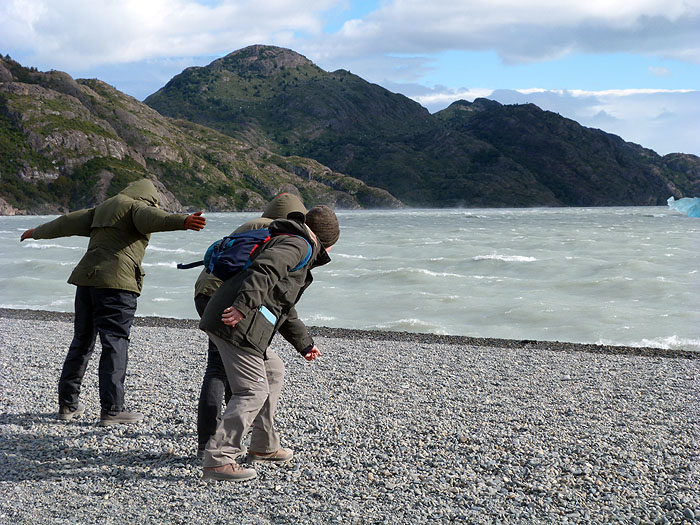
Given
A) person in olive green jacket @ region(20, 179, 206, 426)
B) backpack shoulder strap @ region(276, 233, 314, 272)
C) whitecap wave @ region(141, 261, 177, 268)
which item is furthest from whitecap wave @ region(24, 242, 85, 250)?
backpack shoulder strap @ region(276, 233, 314, 272)

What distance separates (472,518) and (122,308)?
3.06 meters

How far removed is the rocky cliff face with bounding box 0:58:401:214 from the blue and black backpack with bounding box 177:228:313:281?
128m

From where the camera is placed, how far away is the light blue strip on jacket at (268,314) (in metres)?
3.90

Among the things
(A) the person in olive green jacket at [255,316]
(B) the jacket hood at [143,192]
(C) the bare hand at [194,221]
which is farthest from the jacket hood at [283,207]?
(B) the jacket hood at [143,192]

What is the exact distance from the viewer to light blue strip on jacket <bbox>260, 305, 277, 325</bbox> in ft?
12.8

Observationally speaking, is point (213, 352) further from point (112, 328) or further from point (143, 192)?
point (143, 192)

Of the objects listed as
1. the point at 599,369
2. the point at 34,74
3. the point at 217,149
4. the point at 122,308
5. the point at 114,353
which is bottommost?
the point at 599,369

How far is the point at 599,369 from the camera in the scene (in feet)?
28.7

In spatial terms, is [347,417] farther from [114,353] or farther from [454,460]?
[114,353]

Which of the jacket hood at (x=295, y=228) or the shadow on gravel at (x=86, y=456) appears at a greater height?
the jacket hood at (x=295, y=228)

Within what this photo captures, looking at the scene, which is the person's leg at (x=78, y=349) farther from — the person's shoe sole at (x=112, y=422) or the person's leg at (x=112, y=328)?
the person's shoe sole at (x=112, y=422)

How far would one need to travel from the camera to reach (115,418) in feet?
17.8

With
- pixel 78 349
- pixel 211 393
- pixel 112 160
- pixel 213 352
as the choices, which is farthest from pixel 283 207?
pixel 112 160

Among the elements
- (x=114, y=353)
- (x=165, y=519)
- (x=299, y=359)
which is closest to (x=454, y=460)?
(x=165, y=519)
